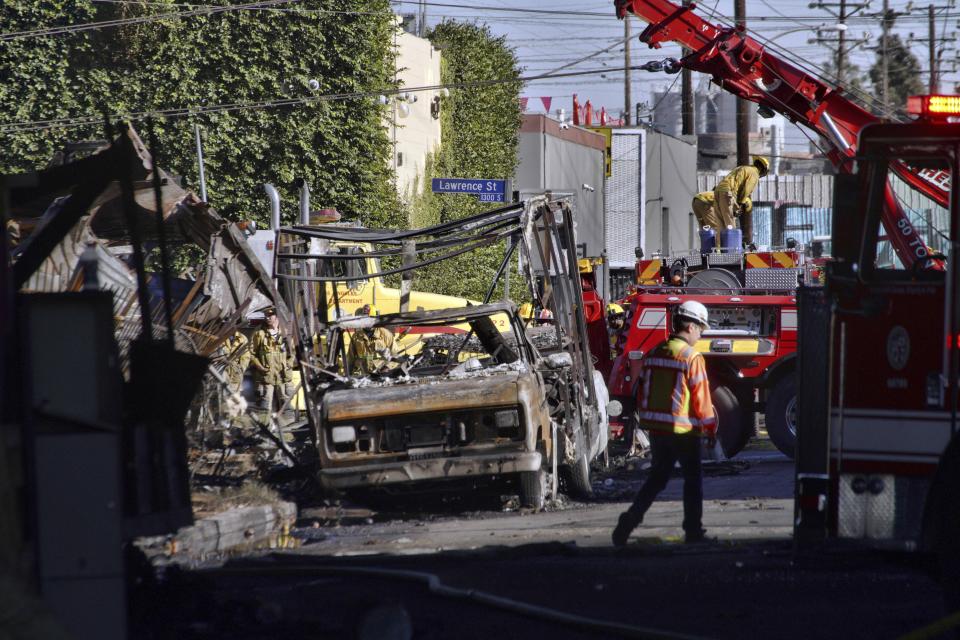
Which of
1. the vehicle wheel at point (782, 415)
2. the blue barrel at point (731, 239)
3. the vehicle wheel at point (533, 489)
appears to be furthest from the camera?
the blue barrel at point (731, 239)

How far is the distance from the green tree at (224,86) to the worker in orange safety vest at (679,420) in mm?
17249

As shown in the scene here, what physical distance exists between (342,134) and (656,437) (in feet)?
62.0

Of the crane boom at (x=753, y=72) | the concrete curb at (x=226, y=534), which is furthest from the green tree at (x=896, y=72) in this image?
the concrete curb at (x=226, y=534)

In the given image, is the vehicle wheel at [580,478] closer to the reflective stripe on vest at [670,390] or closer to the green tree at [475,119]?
the reflective stripe on vest at [670,390]

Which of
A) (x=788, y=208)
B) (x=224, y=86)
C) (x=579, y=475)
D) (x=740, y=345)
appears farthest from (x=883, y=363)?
(x=788, y=208)

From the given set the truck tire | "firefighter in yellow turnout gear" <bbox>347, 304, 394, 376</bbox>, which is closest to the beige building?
A: "firefighter in yellow turnout gear" <bbox>347, 304, 394, 376</bbox>

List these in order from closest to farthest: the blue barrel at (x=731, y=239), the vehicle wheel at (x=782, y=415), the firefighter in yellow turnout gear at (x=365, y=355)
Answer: the firefighter in yellow turnout gear at (x=365, y=355), the vehicle wheel at (x=782, y=415), the blue barrel at (x=731, y=239)

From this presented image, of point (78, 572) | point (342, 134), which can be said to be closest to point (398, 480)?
point (78, 572)

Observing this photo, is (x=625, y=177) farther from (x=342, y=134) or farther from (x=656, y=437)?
(x=656, y=437)

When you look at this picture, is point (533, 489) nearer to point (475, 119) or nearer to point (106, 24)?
point (106, 24)

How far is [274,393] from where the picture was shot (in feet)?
54.7

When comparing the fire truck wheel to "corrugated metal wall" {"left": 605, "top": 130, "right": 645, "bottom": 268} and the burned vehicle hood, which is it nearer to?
the burned vehicle hood

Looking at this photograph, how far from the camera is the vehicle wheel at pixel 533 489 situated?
406 inches

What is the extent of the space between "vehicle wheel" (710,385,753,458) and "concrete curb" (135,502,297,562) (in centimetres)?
484
